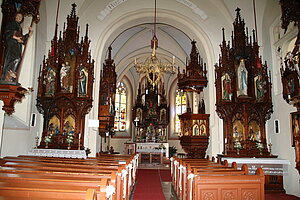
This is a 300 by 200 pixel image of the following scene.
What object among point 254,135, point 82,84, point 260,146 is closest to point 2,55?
point 82,84

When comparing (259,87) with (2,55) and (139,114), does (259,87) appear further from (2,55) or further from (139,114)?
(139,114)

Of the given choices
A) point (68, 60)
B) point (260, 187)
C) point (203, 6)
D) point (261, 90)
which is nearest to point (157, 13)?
point (203, 6)

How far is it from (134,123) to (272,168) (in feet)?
47.0

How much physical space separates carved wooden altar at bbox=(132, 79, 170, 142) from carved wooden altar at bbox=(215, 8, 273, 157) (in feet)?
38.1

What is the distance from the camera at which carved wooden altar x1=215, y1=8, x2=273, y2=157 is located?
9.64 metres

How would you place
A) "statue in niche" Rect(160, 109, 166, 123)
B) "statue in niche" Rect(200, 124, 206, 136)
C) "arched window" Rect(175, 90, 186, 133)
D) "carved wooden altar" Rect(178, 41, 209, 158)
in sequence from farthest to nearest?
"arched window" Rect(175, 90, 186, 133), "statue in niche" Rect(160, 109, 166, 123), "statue in niche" Rect(200, 124, 206, 136), "carved wooden altar" Rect(178, 41, 209, 158)

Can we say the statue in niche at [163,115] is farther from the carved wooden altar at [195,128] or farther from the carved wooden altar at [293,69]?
the carved wooden altar at [293,69]

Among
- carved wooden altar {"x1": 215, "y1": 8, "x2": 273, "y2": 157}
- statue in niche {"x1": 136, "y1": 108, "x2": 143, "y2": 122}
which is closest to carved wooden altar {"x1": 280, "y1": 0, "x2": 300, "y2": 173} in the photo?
carved wooden altar {"x1": 215, "y1": 8, "x2": 273, "y2": 157}

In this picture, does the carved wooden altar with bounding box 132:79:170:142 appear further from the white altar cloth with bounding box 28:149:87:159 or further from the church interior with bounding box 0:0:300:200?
the white altar cloth with bounding box 28:149:87:159

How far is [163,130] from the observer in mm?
21969

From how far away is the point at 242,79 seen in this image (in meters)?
9.90

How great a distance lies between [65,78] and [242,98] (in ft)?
24.5

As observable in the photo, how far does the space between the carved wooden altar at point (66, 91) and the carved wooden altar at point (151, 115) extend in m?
11.3

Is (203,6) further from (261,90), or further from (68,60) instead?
(68,60)
